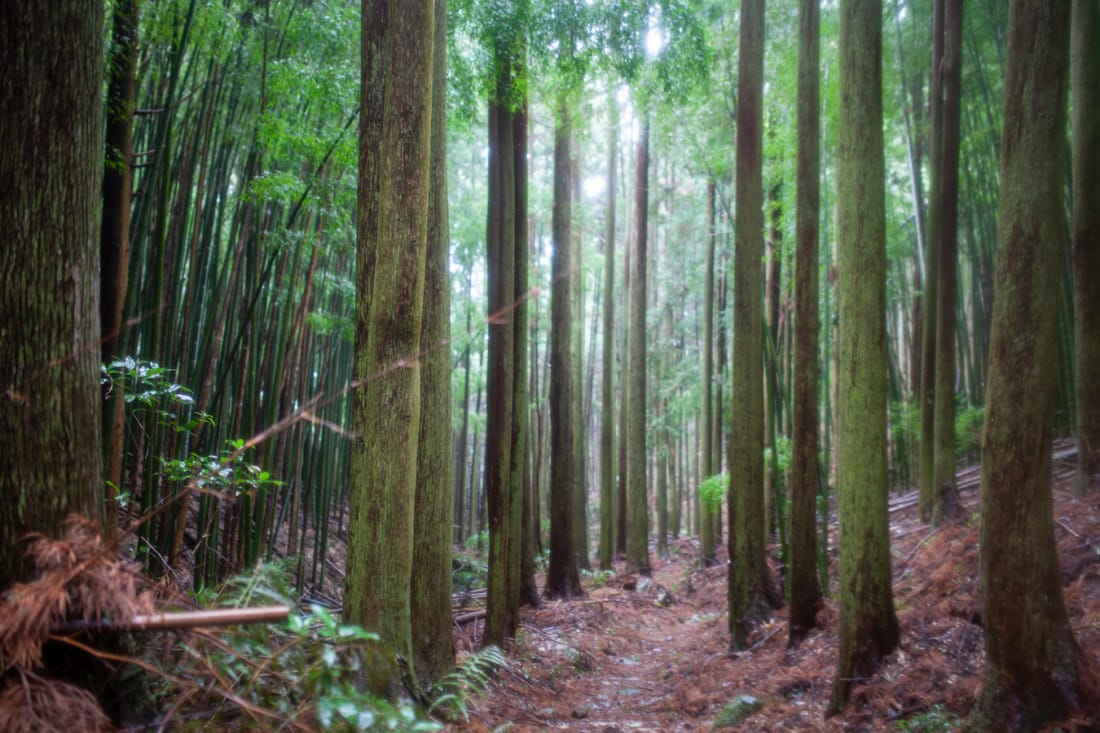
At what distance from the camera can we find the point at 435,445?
4727 mm

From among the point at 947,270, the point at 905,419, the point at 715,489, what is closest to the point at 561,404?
the point at 715,489

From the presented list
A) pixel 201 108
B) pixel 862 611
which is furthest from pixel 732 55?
pixel 862 611

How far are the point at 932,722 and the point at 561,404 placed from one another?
5853mm

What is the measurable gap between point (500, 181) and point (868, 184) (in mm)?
2885

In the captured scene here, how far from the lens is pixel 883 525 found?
471cm

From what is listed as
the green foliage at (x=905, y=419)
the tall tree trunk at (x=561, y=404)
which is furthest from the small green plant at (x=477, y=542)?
the green foliage at (x=905, y=419)

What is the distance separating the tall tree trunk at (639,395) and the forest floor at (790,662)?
3616 mm

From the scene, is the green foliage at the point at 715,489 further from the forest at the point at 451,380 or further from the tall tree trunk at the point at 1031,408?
the tall tree trunk at the point at 1031,408

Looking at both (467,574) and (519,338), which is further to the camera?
(467,574)

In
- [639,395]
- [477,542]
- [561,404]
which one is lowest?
[477,542]

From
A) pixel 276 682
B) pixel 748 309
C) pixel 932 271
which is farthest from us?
pixel 932 271

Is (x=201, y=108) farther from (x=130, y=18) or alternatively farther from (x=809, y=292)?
(x=809, y=292)

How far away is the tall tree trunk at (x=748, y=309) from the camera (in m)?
6.49

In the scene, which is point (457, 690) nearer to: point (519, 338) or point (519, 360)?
point (519, 360)
